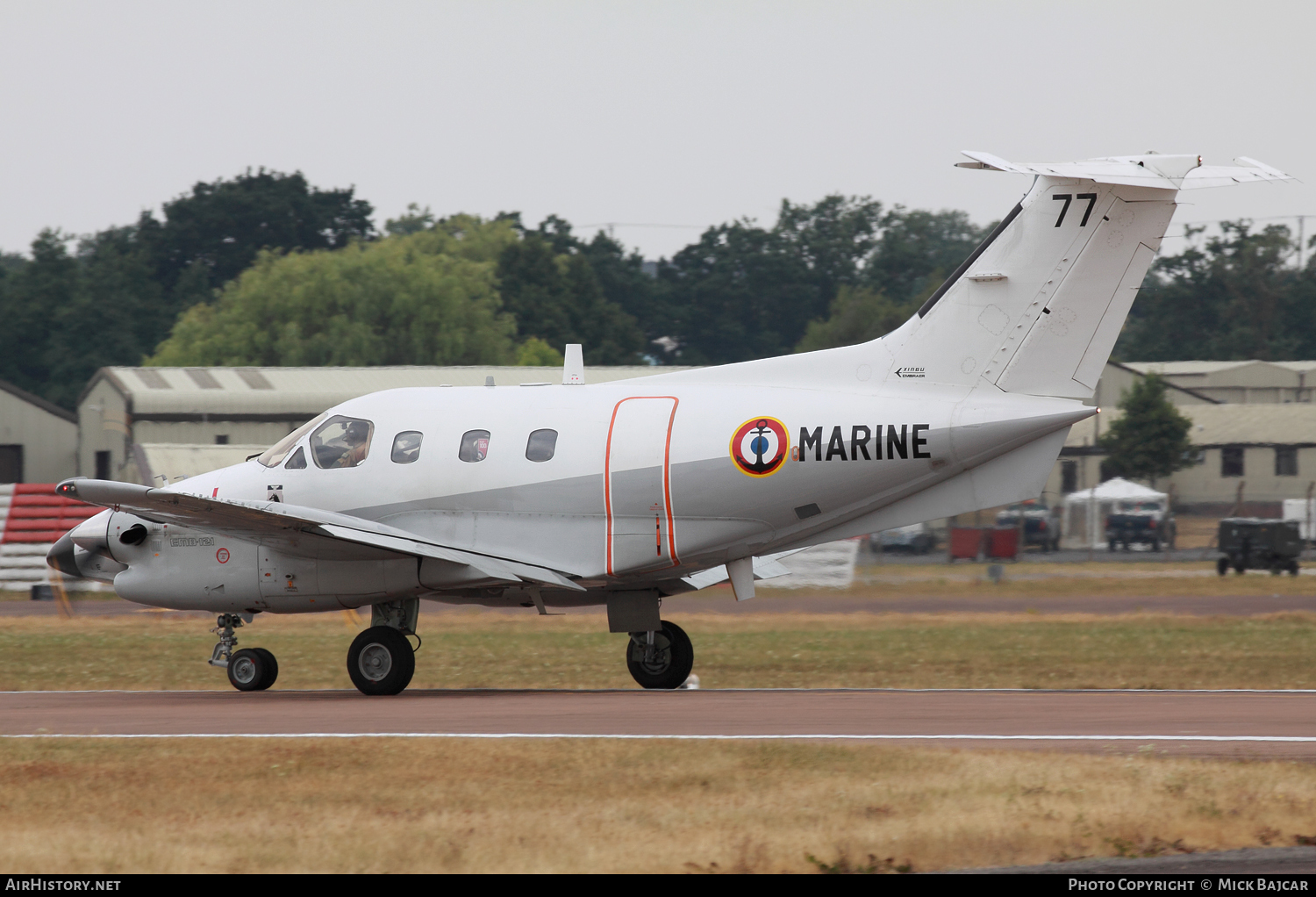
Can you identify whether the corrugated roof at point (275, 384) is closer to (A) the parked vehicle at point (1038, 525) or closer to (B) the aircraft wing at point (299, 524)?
(A) the parked vehicle at point (1038, 525)

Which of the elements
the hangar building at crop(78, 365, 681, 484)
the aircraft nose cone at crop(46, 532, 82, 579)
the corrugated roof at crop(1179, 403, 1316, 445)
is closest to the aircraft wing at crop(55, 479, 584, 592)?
the aircraft nose cone at crop(46, 532, 82, 579)

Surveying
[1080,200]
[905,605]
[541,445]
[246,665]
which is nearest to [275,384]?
[905,605]

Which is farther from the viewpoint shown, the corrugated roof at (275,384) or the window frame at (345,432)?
the corrugated roof at (275,384)

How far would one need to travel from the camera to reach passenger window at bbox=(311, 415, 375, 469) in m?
19.0

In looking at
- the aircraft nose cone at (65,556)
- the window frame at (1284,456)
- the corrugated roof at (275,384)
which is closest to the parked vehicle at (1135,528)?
the window frame at (1284,456)

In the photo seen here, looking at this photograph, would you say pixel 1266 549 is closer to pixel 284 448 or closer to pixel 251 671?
pixel 284 448

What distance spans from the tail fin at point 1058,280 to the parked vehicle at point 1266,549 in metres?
29.6

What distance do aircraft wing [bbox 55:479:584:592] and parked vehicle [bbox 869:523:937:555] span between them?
2986 centimetres

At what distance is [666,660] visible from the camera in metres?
19.3

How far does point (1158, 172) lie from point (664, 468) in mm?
6208

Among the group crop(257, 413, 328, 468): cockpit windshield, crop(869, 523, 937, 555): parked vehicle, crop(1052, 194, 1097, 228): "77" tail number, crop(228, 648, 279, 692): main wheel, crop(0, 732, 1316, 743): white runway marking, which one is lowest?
crop(869, 523, 937, 555): parked vehicle

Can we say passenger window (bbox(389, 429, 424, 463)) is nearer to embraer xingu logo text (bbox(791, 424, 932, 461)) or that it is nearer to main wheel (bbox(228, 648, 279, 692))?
main wheel (bbox(228, 648, 279, 692))

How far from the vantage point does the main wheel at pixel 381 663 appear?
18000 millimetres
